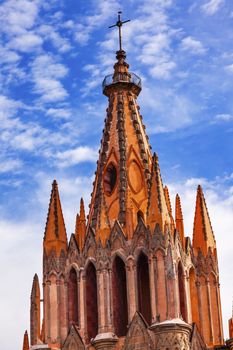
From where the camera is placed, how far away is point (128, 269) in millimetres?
37688

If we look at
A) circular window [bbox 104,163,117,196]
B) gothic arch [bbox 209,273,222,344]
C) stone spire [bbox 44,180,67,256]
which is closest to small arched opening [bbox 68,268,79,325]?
stone spire [bbox 44,180,67,256]

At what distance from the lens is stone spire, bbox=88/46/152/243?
129 feet

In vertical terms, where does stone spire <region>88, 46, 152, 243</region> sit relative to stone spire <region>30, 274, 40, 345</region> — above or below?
above

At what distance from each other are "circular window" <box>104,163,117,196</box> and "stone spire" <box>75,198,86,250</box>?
1.10m

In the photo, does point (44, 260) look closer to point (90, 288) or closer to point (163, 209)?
point (90, 288)

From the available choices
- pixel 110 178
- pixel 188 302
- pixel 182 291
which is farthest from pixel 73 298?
pixel 110 178

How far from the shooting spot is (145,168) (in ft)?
133

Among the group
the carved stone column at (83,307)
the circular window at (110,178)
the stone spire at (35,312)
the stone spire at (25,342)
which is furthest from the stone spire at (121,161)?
the stone spire at (25,342)

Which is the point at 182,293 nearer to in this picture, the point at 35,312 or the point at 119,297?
the point at 119,297

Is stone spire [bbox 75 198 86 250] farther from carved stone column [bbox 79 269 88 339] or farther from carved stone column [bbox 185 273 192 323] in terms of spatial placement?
carved stone column [bbox 185 273 192 323]

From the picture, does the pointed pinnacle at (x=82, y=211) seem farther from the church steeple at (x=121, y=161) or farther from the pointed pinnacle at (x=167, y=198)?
the pointed pinnacle at (x=167, y=198)

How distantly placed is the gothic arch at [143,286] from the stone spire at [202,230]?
2840 millimetres

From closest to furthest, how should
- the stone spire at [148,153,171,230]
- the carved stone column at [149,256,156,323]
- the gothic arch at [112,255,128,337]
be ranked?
the carved stone column at [149,256,156,323] → the gothic arch at [112,255,128,337] → the stone spire at [148,153,171,230]

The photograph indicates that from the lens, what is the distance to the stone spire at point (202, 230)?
40.3 m
